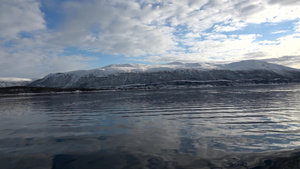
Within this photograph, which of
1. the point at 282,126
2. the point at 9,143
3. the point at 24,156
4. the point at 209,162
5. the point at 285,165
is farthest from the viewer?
the point at 282,126

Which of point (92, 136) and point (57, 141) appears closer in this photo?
point (57, 141)

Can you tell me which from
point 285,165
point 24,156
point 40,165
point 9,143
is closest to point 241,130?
point 285,165

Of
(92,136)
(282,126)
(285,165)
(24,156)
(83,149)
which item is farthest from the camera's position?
(282,126)

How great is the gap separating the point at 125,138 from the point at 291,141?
9888 mm

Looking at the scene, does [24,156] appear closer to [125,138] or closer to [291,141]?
[125,138]

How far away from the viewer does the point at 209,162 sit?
8.18m

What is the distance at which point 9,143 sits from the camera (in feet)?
39.5

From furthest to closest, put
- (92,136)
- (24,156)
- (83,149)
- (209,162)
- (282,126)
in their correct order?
(282,126) < (92,136) < (83,149) < (24,156) < (209,162)

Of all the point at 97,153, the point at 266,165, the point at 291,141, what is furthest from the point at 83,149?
the point at 291,141

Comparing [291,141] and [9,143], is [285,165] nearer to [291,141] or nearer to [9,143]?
[291,141]

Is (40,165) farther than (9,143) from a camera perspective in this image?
No

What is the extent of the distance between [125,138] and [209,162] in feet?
19.6

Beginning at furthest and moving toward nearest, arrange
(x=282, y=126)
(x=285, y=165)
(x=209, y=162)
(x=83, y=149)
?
(x=282, y=126), (x=83, y=149), (x=209, y=162), (x=285, y=165)

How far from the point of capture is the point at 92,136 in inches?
509
